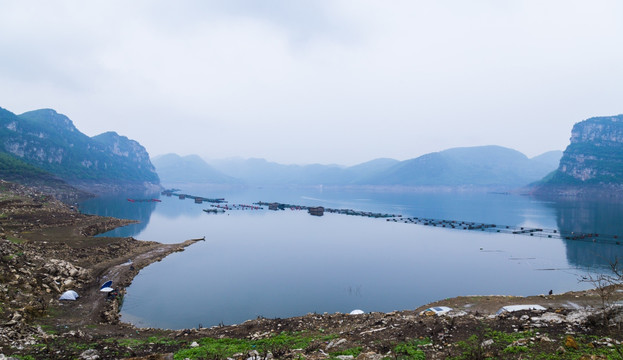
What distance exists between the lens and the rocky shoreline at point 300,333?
1071 centimetres

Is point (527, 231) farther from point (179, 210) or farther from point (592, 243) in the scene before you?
point (179, 210)

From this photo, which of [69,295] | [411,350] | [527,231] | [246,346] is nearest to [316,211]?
[527,231]

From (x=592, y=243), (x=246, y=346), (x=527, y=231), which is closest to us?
(x=246, y=346)

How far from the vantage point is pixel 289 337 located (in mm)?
14906

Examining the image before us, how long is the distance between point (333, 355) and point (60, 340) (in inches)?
487

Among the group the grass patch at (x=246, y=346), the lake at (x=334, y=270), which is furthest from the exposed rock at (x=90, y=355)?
the lake at (x=334, y=270)

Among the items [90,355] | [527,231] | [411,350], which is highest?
[411,350]

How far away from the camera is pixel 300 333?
15.8 metres

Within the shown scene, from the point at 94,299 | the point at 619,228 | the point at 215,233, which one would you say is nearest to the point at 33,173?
the point at 215,233

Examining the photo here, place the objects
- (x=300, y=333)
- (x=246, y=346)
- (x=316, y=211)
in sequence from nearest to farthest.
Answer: (x=246, y=346) → (x=300, y=333) → (x=316, y=211)

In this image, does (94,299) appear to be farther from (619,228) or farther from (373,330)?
(619,228)

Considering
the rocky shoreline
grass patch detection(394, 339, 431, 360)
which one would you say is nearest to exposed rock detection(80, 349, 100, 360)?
the rocky shoreline

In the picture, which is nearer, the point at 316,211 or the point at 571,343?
the point at 571,343

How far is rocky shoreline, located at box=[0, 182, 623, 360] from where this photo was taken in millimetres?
10711
